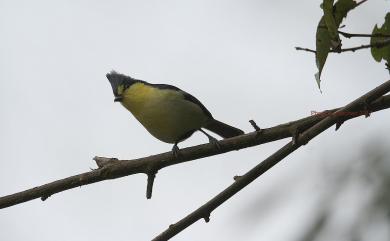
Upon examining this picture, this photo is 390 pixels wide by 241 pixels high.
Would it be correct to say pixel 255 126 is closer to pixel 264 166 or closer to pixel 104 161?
pixel 264 166

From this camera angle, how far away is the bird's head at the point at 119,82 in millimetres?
5023

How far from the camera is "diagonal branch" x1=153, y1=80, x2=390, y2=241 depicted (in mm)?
2188

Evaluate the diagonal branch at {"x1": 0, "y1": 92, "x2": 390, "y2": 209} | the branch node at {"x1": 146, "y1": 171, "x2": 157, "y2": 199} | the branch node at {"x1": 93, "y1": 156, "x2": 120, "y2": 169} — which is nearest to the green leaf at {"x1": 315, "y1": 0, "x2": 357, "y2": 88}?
the diagonal branch at {"x1": 0, "y1": 92, "x2": 390, "y2": 209}

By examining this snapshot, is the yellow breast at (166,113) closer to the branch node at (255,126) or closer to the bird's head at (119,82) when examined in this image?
the bird's head at (119,82)

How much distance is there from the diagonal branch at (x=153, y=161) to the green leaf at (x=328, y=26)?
0.44 m

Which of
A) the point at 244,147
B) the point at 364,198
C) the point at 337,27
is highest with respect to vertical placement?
the point at 337,27

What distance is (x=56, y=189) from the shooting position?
8.65 ft

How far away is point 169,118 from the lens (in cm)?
439

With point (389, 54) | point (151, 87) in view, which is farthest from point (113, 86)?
point (389, 54)

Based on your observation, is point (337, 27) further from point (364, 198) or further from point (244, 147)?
point (364, 198)

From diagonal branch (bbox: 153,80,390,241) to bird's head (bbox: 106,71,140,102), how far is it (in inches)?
110

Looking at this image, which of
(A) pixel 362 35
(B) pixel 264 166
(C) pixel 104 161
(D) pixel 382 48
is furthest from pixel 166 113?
(A) pixel 362 35

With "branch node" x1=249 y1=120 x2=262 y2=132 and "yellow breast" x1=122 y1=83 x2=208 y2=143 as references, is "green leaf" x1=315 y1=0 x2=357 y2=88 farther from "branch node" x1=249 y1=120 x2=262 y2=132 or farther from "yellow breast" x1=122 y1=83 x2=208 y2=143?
"yellow breast" x1=122 y1=83 x2=208 y2=143

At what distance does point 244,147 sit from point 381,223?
1.99 meters
